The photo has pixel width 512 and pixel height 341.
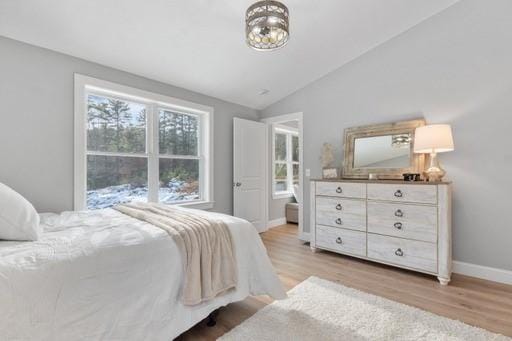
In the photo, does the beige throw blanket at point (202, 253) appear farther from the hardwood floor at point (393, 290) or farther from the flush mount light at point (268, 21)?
the flush mount light at point (268, 21)

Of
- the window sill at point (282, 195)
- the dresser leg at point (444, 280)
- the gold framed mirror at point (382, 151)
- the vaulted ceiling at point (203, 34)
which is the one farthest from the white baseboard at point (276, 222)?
the dresser leg at point (444, 280)

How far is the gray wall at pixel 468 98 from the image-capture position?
245 cm

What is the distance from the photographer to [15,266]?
1.05m

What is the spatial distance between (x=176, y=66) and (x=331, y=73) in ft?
7.25

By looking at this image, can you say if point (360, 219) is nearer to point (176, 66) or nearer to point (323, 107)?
point (323, 107)

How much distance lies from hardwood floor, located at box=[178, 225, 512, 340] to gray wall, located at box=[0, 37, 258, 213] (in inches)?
76.3

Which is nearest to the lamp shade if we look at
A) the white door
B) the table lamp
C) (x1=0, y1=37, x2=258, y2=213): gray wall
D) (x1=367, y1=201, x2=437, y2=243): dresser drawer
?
the table lamp

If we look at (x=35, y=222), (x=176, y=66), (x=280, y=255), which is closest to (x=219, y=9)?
(x=176, y=66)

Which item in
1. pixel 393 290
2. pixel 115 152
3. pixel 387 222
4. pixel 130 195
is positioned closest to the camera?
pixel 393 290

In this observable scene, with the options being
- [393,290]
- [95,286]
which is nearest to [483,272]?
[393,290]

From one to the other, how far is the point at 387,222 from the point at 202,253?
2157 millimetres

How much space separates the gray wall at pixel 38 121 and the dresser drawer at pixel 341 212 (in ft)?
9.44

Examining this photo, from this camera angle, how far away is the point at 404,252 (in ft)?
8.62

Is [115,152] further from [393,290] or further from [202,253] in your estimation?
[393,290]
